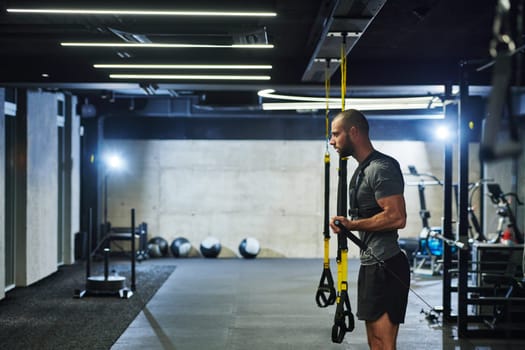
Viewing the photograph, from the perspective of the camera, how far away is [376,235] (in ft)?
10.7

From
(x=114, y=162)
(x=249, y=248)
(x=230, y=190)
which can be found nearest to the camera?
(x=114, y=162)

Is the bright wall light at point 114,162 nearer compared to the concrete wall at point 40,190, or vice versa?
the concrete wall at point 40,190

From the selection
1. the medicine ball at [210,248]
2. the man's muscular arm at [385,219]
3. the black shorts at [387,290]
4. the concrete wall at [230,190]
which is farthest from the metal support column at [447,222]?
the medicine ball at [210,248]

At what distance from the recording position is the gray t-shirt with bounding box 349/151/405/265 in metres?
3.19

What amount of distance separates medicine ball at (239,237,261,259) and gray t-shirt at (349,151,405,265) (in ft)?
26.2

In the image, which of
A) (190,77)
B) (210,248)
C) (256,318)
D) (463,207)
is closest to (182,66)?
(190,77)

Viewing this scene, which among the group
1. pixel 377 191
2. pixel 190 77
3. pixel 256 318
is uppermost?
pixel 190 77

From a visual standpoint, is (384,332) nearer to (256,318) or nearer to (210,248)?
(256,318)

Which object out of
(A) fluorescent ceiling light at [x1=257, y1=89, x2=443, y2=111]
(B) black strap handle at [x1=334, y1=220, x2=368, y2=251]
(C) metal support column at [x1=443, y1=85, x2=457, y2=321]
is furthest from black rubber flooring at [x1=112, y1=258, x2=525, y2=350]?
(A) fluorescent ceiling light at [x1=257, y1=89, x2=443, y2=111]

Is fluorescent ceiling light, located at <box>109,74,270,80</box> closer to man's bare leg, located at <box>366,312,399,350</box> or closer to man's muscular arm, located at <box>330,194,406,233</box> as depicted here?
man's muscular arm, located at <box>330,194,406,233</box>

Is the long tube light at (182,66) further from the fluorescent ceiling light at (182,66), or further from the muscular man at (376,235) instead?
the muscular man at (376,235)

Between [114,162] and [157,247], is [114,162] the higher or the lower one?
the higher one

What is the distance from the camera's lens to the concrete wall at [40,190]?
8094mm

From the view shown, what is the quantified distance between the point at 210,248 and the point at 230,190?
108cm
